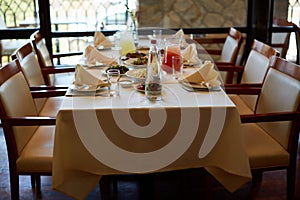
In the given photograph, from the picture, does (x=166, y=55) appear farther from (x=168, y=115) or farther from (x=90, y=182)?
(x=90, y=182)

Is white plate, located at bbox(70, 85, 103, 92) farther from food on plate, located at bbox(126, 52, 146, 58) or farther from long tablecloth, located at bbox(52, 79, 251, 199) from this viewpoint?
food on plate, located at bbox(126, 52, 146, 58)

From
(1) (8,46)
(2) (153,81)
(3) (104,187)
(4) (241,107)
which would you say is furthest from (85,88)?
(1) (8,46)

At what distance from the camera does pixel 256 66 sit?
2787 mm

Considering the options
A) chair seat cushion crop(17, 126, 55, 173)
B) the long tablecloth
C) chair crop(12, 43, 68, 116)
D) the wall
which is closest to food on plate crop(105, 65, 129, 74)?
chair crop(12, 43, 68, 116)

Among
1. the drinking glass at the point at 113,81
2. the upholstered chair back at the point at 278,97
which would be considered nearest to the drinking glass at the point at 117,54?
the drinking glass at the point at 113,81

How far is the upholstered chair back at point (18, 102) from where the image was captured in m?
2.12

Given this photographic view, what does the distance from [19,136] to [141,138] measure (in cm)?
72

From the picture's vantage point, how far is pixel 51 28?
3.91 meters

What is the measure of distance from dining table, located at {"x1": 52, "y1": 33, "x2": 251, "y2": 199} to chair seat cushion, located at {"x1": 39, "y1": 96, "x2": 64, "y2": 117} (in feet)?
2.62

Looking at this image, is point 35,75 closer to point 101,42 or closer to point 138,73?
point 101,42

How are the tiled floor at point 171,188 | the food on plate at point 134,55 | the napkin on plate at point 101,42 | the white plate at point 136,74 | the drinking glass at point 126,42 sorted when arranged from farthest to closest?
the napkin on plate at point 101,42 → the drinking glass at point 126,42 → the food on plate at point 134,55 → the tiled floor at point 171,188 → the white plate at point 136,74

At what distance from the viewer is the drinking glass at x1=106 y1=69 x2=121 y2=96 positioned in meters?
2.11

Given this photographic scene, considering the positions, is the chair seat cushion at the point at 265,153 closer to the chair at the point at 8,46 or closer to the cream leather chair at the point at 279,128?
the cream leather chair at the point at 279,128

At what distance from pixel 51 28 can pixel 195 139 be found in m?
Result: 2.47
